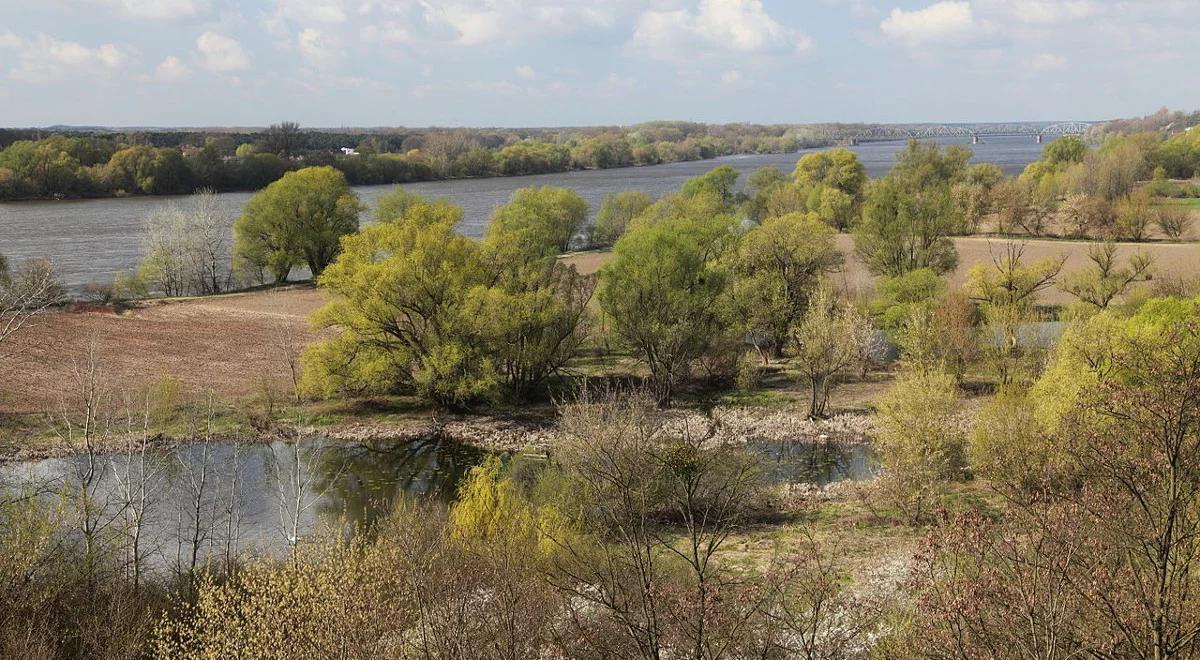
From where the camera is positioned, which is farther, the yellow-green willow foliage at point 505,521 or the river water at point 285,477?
the river water at point 285,477

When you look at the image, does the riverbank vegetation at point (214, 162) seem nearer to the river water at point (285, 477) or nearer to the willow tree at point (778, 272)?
the willow tree at point (778, 272)

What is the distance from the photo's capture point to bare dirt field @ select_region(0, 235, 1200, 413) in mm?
34875

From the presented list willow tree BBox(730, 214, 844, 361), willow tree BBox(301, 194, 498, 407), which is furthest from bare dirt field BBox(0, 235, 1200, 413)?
willow tree BBox(730, 214, 844, 361)

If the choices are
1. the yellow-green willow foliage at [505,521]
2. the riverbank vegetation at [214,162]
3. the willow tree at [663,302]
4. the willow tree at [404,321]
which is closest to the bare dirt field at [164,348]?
the willow tree at [404,321]

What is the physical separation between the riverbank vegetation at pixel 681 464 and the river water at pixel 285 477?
459 millimetres

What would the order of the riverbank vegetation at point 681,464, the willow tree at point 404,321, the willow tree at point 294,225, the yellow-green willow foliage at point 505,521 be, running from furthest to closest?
the willow tree at point 294,225
the willow tree at point 404,321
the yellow-green willow foliage at point 505,521
the riverbank vegetation at point 681,464

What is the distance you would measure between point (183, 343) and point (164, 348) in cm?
122

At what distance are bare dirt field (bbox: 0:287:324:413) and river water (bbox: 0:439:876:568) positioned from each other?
6075 mm

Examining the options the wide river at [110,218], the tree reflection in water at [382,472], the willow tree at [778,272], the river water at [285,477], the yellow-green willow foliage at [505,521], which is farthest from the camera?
the wide river at [110,218]

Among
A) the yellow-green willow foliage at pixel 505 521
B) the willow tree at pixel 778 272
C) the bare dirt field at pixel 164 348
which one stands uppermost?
the willow tree at pixel 778 272

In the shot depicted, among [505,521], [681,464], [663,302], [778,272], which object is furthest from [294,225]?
[505,521]

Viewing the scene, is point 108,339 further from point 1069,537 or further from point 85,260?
point 1069,537

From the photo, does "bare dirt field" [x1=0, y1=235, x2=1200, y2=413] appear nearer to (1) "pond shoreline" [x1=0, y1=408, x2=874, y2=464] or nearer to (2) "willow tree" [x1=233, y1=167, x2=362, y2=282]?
(2) "willow tree" [x1=233, y1=167, x2=362, y2=282]

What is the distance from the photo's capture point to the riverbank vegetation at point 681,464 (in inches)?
376
